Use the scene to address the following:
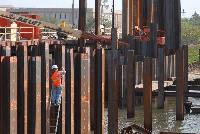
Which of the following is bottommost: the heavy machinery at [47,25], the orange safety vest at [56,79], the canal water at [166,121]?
the canal water at [166,121]

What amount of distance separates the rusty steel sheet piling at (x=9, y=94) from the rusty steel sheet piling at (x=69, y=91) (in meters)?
2.08

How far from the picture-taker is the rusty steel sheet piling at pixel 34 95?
12.5 m

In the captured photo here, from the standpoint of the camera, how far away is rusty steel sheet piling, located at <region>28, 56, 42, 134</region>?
1252 centimetres

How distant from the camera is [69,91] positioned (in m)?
13.9

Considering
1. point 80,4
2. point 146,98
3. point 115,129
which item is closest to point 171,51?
point 80,4

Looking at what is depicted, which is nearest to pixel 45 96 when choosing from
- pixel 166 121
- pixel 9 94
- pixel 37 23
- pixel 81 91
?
pixel 9 94

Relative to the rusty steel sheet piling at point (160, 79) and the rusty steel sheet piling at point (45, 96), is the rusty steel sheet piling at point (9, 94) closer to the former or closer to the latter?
the rusty steel sheet piling at point (45, 96)

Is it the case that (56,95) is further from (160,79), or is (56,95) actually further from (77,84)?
(160,79)

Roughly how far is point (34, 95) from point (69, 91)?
1.51 meters

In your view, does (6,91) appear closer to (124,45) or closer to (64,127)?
(64,127)

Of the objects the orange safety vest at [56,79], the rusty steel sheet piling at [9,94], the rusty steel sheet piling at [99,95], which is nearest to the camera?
the rusty steel sheet piling at [9,94]

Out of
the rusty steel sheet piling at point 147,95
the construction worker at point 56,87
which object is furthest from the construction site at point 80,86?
the construction worker at point 56,87

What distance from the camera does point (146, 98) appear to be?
69.9 ft

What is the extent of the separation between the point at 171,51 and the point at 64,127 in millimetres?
18207
